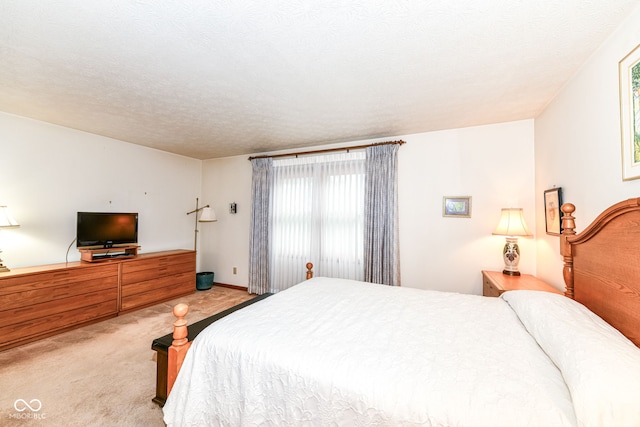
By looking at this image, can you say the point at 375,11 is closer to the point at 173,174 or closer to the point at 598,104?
the point at 598,104

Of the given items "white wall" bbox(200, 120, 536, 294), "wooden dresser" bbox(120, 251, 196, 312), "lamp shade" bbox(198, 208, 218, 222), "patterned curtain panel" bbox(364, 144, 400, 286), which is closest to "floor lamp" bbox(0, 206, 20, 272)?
"wooden dresser" bbox(120, 251, 196, 312)

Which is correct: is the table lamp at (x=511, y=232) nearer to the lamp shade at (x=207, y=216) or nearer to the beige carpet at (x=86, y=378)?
the beige carpet at (x=86, y=378)

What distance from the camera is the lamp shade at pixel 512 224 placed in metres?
2.71

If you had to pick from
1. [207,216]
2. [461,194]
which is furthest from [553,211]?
[207,216]

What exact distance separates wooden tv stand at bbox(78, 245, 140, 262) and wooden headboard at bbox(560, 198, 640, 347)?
4.92 meters

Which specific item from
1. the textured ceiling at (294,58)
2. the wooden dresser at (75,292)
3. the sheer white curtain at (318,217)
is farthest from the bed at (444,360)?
the wooden dresser at (75,292)

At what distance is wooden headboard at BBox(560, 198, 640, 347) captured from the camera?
48.1 inches

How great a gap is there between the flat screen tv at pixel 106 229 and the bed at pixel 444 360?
3.02 metres

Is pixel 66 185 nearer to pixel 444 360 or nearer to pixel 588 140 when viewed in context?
pixel 444 360

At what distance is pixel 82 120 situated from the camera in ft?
10.2

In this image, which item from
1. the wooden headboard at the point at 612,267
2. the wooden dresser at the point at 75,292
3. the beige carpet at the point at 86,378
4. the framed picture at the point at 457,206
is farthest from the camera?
the framed picture at the point at 457,206

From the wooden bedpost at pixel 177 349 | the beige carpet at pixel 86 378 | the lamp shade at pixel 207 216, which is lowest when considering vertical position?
the beige carpet at pixel 86 378

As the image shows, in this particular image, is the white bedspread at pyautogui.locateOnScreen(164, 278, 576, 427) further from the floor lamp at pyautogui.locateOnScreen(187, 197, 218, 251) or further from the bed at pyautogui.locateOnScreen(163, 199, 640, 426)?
the floor lamp at pyautogui.locateOnScreen(187, 197, 218, 251)

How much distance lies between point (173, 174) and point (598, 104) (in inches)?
217
